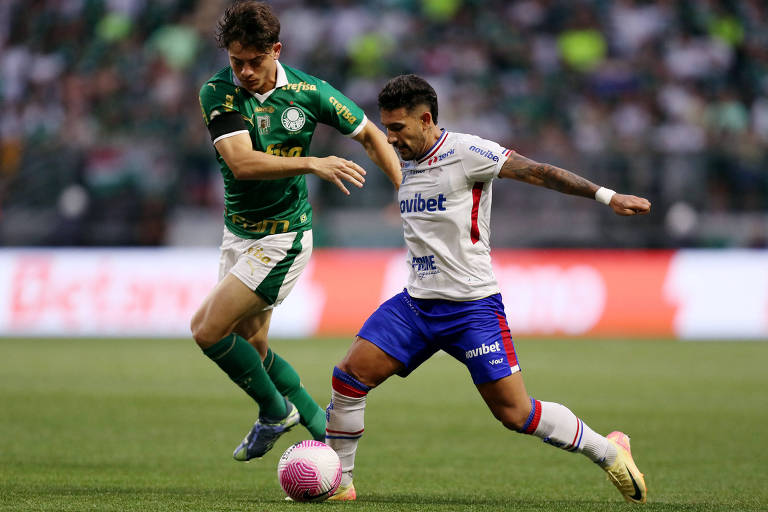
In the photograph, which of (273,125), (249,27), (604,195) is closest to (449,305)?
(604,195)

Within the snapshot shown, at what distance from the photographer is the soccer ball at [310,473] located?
5.55 metres

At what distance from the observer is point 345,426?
582cm

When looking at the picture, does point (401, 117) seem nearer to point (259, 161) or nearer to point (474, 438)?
point (259, 161)

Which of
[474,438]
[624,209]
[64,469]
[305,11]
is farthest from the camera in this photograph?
[305,11]

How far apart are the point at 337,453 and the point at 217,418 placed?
3.74m

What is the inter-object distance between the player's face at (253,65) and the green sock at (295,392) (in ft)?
5.82

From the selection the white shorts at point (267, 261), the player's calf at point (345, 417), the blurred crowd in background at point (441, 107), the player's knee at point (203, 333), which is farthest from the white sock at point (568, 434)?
the blurred crowd in background at point (441, 107)

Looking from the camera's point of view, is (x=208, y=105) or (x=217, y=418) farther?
(x=217, y=418)

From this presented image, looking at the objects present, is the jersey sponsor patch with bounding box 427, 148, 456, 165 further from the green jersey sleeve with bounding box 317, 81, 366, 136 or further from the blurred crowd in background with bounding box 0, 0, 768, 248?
the blurred crowd in background with bounding box 0, 0, 768, 248

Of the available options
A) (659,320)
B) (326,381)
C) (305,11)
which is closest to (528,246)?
(659,320)

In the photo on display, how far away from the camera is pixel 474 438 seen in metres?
8.41

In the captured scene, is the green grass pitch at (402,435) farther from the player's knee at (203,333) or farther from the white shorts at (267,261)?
the white shorts at (267,261)

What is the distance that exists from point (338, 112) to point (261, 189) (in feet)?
2.09

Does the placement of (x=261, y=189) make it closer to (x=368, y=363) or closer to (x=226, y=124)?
(x=226, y=124)
